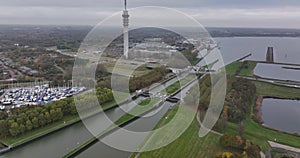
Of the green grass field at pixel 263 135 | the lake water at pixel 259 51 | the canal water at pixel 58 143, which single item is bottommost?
the canal water at pixel 58 143

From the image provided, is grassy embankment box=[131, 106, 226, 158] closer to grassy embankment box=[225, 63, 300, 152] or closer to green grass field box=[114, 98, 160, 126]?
grassy embankment box=[225, 63, 300, 152]

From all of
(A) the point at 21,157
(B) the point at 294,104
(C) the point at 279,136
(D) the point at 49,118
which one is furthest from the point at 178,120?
(B) the point at 294,104

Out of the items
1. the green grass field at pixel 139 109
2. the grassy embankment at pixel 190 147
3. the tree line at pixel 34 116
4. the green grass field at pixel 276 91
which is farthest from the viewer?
the green grass field at pixel 276 91

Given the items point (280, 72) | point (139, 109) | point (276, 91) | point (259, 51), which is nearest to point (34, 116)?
point (139, 109)

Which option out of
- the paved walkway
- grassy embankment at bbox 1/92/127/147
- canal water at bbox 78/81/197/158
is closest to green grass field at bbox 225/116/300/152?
the paved walkway

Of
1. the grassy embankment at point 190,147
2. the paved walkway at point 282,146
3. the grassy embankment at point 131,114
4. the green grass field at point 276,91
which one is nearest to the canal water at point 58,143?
the grassy embankment at point 131,114

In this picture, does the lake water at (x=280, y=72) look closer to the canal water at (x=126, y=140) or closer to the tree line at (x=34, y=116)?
the canal water at (x=126, y=140)

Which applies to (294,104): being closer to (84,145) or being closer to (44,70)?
(84,145)

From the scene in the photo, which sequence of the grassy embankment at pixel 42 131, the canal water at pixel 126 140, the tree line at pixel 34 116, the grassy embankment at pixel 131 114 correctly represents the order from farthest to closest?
the tree line at pixel 34 116, the grassy embankment at pixel 42 131, the grassy embankment at pixel 131 114, the canal water at pixel 126 140
